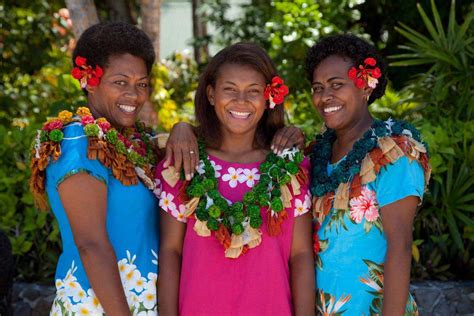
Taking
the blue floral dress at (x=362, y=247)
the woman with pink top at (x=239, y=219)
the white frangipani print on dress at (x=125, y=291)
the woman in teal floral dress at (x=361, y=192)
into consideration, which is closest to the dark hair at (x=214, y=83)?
the woman with pink top at (x=239, y=219)

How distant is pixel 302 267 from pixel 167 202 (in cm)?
64

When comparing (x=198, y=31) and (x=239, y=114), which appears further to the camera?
(x=198, y=31)

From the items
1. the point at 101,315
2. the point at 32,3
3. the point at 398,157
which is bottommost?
the point at 101,315

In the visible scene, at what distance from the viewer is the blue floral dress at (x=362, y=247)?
2980mm

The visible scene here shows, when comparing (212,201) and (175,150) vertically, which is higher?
(175,150)

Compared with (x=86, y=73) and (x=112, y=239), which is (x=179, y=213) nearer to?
(x=112, y=239)

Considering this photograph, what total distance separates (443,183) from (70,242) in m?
3.04

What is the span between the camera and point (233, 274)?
3.06m

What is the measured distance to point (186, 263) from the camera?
310cm

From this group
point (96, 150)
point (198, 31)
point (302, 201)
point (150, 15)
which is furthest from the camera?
point (198, 31)

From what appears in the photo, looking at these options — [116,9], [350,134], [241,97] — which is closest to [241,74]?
[241,97]

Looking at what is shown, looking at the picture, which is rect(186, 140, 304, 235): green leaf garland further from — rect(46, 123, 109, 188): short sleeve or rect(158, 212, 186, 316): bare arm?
rect(46, 123, 109, 188): short sleeve

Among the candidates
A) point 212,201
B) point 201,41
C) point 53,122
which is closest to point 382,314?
point 212,201

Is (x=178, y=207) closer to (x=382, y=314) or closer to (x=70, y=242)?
(x=70, y=242)
